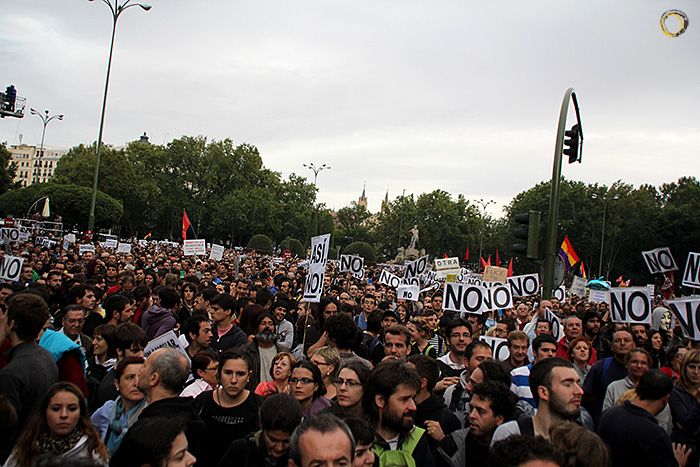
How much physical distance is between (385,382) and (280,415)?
0.69 m

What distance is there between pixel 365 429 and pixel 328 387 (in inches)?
70.0

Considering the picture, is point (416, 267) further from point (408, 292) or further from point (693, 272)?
point (693, 272)

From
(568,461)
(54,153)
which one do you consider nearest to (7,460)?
(568,461)

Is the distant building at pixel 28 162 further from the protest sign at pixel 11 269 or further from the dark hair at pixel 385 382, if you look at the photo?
the dark hair at pixel 385 382

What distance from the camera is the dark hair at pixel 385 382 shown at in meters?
3.81

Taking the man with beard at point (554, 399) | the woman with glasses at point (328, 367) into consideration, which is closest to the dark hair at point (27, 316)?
the woman with glasses at point (328, 367)

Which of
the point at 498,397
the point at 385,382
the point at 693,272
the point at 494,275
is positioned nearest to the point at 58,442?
the point at 385,382

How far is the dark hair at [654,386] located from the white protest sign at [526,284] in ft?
26.3

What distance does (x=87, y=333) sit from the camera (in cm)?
784

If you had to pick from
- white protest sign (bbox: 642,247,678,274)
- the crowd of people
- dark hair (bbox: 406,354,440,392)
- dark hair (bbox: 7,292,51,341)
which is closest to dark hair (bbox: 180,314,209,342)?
the crowd of people

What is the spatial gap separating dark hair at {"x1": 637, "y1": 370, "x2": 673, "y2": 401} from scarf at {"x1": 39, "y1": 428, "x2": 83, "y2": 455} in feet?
11.8

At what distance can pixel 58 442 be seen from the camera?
3.52 metres

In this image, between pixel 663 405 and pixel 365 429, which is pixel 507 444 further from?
pixel 663 405

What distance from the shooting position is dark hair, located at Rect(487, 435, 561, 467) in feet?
8.82
